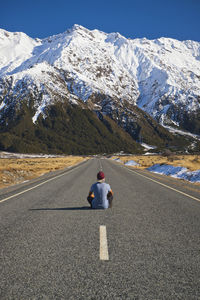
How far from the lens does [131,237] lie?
5.57 m

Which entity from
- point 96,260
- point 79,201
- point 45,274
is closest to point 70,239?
point 96,260

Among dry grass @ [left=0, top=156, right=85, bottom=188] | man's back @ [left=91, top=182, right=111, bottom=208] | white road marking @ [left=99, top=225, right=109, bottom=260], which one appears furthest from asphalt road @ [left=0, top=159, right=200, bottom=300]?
dry grass @ [left=0, top=156, right=85, bottom=188]

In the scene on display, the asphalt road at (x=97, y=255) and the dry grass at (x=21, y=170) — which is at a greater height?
the asphalt road at (x=97, y=255)

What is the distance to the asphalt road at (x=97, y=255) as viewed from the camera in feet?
11.1

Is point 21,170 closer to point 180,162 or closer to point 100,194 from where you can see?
point 100,194

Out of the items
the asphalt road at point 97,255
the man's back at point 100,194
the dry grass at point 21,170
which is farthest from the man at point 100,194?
the dry grass at point 21,170

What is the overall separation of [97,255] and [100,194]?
3.88 meters

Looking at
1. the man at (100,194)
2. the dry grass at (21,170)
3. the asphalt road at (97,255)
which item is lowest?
the dry grass at (21,170)

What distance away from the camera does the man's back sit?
26.6 feet

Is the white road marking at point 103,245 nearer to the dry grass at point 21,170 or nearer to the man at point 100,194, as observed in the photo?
the man at point 100,194

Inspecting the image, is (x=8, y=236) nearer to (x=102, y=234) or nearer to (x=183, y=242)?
(x=102, y=234)

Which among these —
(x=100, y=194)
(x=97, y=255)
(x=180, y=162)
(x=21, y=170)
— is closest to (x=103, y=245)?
A: (x=97, y=255)

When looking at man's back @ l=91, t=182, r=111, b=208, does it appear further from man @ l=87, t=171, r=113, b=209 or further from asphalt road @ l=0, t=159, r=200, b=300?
asphalt road @ l=0, t=159, r=200, b=300

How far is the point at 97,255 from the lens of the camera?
4508 mm
